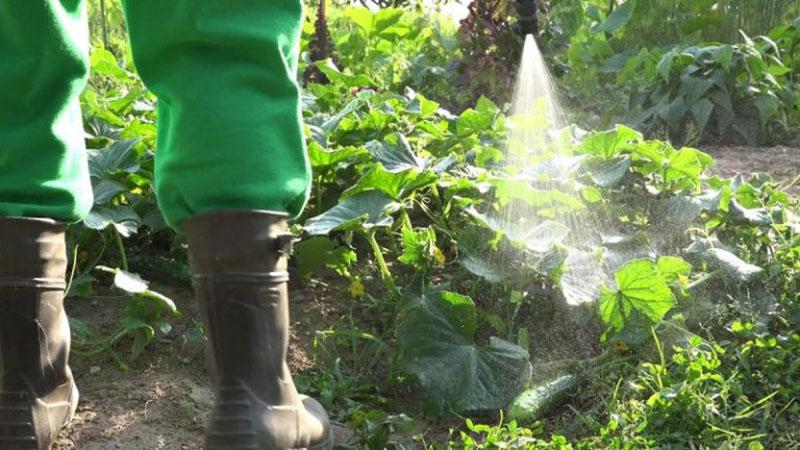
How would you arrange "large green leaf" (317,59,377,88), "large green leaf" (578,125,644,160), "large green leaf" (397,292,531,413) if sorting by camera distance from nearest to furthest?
"large green leaf" (397,292,531,413)
"large green leaf" (578,125,644,160)
"large green leaf" (317,59,377,88)

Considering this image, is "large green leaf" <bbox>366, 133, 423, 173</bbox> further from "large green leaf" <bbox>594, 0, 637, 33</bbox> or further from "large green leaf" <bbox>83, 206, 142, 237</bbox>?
"large green leaf" <bbox>594, 0, 637, 33</bbox>

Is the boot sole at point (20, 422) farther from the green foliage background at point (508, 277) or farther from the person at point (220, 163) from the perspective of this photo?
the green foliage background at point (508, 277)

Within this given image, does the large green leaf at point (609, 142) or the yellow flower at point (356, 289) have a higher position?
the large green leaf at point (609, 142)

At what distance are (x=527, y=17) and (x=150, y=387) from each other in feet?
8.99

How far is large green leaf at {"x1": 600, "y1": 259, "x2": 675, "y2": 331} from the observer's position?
245cm

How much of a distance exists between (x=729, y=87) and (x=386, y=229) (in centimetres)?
194

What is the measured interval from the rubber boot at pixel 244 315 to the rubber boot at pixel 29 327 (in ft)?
1.03

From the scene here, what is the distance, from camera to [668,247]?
288 cm

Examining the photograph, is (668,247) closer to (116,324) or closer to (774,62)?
(116,324)

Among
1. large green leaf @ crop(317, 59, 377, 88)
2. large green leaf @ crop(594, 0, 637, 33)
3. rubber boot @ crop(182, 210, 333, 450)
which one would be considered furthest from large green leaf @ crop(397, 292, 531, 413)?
large green leaf @ crop(594, 0, 637, 33)

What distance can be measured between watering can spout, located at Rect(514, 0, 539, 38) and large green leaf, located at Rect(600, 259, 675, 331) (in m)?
2.16

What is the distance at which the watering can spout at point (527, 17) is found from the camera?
179 inches

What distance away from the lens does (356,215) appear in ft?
8.72

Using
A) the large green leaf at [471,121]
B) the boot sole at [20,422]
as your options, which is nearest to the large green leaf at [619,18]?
the large green leaf at [471,121]
